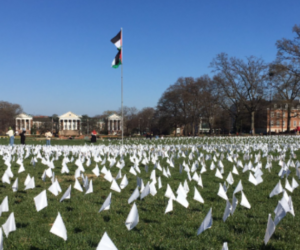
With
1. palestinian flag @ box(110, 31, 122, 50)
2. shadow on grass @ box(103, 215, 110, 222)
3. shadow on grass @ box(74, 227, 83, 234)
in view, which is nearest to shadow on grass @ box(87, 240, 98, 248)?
shadow on grass @ box(74, 227, 83, 234)

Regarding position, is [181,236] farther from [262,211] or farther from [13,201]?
[13,201]

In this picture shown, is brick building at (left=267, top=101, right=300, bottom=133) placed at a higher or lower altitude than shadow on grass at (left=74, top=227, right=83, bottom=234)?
higher

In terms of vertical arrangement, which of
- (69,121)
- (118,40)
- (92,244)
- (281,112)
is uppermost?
(118,40)

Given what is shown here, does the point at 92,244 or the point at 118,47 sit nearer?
the point at 92,244

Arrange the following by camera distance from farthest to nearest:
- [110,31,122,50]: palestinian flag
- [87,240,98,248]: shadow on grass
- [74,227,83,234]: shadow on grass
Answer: [110,31,122,50]: palestinian flag
[74,227,83,234]: shadow on grass
[87,240,98,248]: shadow on grass

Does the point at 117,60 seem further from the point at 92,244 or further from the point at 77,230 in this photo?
the point at 92,244

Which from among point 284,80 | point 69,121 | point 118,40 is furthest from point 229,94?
point 69,121

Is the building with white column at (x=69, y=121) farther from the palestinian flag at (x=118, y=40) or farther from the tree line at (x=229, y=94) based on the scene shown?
the palestinian flag at (x=118, y=40)

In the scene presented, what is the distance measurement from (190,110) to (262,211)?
4887cm

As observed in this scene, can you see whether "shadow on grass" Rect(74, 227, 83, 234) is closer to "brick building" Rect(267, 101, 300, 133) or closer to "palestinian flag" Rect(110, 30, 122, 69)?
"palestinian flag" Rect(110, 30, 122, 69)

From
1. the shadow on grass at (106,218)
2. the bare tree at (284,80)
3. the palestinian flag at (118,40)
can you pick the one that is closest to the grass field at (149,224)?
the shadow on grass at (106,218)

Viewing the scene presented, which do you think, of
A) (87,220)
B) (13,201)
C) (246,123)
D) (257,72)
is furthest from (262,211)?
(246,123)

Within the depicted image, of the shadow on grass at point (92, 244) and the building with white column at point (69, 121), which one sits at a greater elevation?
the building with white column at point (69, 121)

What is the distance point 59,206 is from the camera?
16.0 ft
